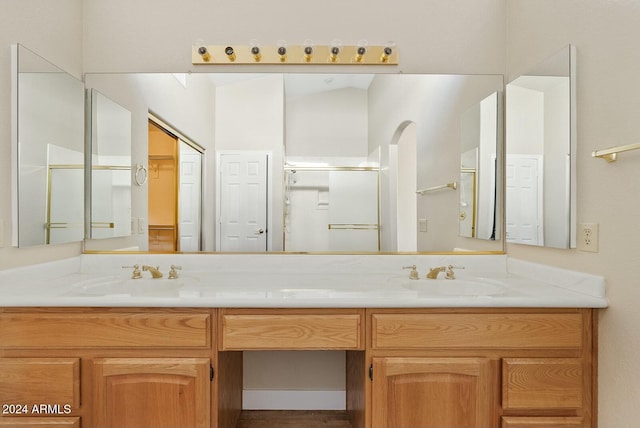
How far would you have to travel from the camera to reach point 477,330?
4.33ft

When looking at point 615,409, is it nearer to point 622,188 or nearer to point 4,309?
point 622,188

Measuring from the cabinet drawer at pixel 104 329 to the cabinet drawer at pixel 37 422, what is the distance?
0.84 feet

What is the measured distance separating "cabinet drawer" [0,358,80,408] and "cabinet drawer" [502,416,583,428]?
1.54 meters

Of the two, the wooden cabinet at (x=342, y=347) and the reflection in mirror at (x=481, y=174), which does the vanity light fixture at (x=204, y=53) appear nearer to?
the wooden cabinet at (x=342, y=347)

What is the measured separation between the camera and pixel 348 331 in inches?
52.1

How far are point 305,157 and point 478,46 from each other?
1074mm

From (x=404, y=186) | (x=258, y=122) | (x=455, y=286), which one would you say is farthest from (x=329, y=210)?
(x=455, y=286)

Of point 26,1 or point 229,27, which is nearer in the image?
point 26,1

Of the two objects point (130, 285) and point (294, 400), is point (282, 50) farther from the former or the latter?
point (294, 400)

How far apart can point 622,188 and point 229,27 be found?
185 centimetres

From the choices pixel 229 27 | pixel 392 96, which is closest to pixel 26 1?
pixel 229 27

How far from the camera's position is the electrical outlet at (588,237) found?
4.39 feet

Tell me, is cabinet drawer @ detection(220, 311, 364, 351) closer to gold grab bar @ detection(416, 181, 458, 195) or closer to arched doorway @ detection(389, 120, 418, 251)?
arched doorway @ detection(389, 120, 418, 251)

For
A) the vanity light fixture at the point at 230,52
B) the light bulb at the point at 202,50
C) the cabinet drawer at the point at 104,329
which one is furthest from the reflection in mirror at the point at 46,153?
the vanity light fixture at the point at 230,52
